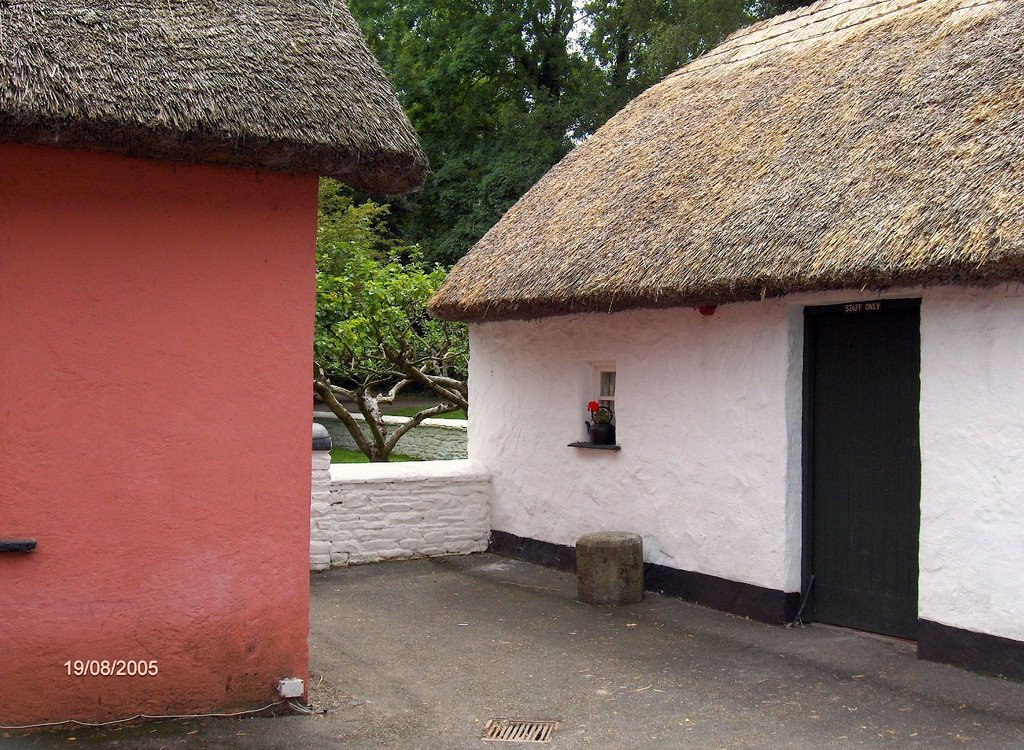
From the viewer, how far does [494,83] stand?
28.9 meters

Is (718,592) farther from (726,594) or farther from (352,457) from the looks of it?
(352,457)

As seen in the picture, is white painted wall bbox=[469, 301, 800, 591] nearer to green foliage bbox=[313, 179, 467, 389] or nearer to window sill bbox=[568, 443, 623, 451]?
window sill bbox=[568, 443, 623, 451]

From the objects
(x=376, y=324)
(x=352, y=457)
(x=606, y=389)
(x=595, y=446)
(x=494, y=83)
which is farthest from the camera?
(x=494, y=83)

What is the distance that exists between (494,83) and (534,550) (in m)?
21.4

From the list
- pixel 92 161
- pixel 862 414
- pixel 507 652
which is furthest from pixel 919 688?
pixel 92 161

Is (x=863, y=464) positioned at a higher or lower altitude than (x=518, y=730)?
higher

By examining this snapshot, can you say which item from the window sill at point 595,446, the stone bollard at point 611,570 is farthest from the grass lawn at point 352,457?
the stone bollard at point 611,570

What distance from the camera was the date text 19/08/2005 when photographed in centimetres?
505

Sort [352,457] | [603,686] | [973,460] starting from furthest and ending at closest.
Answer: [352,457], [973,460], [603,686]

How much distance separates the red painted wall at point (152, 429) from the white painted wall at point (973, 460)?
12.7ft

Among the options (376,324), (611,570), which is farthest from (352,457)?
(611,570)

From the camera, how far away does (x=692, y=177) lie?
859 centimetres

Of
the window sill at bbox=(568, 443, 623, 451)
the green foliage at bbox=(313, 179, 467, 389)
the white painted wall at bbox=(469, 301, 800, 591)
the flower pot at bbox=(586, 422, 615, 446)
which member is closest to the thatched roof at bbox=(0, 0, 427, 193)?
the white painted wall at bbox=(469, 301, 800, 591)

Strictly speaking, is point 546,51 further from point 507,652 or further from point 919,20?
point 507,652
